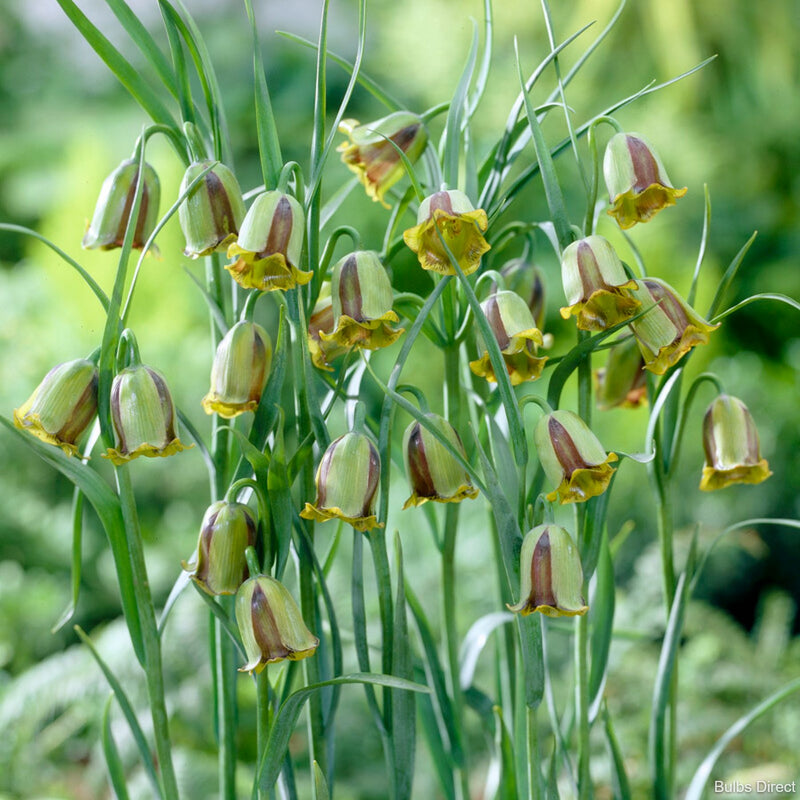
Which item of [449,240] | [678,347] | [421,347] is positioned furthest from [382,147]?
[421,347]

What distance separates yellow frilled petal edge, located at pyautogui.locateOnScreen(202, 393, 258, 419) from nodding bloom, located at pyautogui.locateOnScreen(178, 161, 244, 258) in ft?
0.24

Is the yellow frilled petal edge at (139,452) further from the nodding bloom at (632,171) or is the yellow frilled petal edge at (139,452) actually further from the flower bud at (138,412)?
the nodding bloom at (632,171)

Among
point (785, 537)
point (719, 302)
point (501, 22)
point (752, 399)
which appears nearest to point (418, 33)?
point (501, 22)

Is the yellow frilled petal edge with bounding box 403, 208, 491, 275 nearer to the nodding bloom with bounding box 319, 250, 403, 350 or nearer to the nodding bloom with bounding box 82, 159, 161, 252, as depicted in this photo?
the nodding bloom with bounding box 319, 250, 403, 350

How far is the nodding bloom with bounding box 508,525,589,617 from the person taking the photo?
386 millimetres

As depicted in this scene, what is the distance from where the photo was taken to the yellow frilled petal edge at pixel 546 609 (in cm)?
38

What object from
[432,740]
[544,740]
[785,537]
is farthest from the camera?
[785,537]

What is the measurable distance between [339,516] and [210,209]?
158mm

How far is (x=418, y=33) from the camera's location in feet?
7.39

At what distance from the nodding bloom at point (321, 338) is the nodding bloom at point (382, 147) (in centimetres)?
7

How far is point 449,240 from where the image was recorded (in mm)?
429

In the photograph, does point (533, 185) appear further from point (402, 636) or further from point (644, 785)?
point (402, 636)

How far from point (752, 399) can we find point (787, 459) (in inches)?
5.0

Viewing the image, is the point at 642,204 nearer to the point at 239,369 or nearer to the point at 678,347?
the point at 678,347
